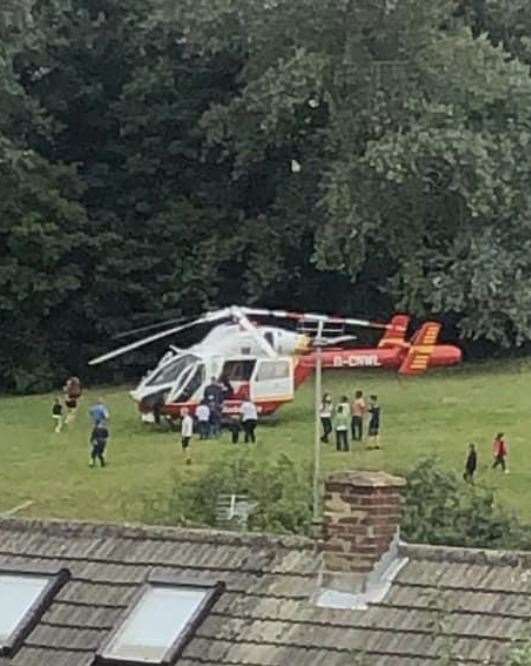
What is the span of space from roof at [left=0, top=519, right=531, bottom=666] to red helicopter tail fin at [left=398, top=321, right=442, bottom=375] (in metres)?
26.3

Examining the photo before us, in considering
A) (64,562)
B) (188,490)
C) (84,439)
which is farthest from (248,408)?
(64,562)

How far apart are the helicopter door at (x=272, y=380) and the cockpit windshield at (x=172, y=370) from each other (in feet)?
4.63

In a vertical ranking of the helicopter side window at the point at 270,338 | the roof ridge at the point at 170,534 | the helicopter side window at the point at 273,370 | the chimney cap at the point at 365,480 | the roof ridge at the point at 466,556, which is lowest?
the helicopter side window at the point at 273,370

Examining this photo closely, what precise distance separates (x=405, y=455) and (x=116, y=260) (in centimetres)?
2006

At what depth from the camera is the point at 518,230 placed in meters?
Result: 46.9

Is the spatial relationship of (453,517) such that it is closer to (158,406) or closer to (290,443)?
(290,443)

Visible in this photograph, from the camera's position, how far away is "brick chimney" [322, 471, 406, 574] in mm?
13633

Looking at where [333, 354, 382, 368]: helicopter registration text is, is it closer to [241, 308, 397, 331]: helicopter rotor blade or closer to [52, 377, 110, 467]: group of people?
[241, 308, 397, 331]: helicopter rotor blade

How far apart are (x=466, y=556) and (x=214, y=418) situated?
23978 mm

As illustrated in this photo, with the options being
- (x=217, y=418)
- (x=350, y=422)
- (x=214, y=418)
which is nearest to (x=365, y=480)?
(x=350, y=422)

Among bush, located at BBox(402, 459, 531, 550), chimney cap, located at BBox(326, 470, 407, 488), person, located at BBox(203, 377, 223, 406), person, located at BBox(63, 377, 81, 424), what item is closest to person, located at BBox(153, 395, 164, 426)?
person, located at BBox(203, 377, 223, 406)

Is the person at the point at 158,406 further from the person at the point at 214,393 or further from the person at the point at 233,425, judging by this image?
the person at the point at 233,425

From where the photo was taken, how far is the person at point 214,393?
37.6 m

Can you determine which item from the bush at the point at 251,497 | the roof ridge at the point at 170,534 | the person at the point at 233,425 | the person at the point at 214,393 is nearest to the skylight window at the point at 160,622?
the roof ridge at the point at 170,534
